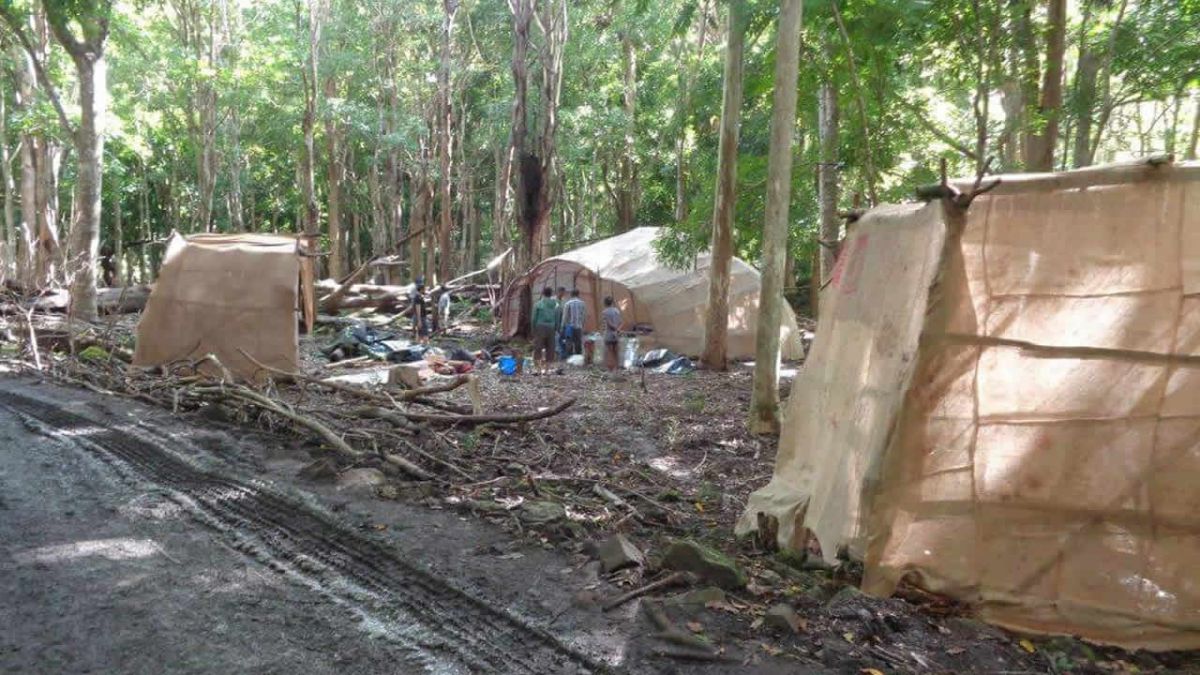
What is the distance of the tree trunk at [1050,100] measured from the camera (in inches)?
377

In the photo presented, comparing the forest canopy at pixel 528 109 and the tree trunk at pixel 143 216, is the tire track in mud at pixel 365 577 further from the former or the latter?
the tree trunk at pixel 143 216

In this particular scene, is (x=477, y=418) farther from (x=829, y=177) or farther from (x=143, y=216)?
(x=143, y=216)

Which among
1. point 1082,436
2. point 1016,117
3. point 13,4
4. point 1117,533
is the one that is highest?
point 13,4

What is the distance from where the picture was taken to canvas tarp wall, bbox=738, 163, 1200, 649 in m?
3.97

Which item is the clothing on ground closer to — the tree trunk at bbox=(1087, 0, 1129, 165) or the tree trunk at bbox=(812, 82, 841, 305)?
the tree trunk at bbox=(812, 82, 841, 305)

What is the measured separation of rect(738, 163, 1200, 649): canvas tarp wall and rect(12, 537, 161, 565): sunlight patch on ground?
381 centimetres

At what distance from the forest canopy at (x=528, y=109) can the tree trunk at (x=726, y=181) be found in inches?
12.2

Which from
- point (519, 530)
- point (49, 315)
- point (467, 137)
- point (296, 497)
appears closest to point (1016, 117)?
point (519, 530)

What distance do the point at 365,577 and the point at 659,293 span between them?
13805 millimetres

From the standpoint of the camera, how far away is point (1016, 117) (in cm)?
1034

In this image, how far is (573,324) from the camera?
1733cm

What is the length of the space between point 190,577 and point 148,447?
3.07m

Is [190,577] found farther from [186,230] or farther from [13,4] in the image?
[186,230]

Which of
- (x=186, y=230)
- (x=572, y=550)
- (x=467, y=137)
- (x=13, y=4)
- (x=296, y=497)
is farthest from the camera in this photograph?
(x=186, y=230)
